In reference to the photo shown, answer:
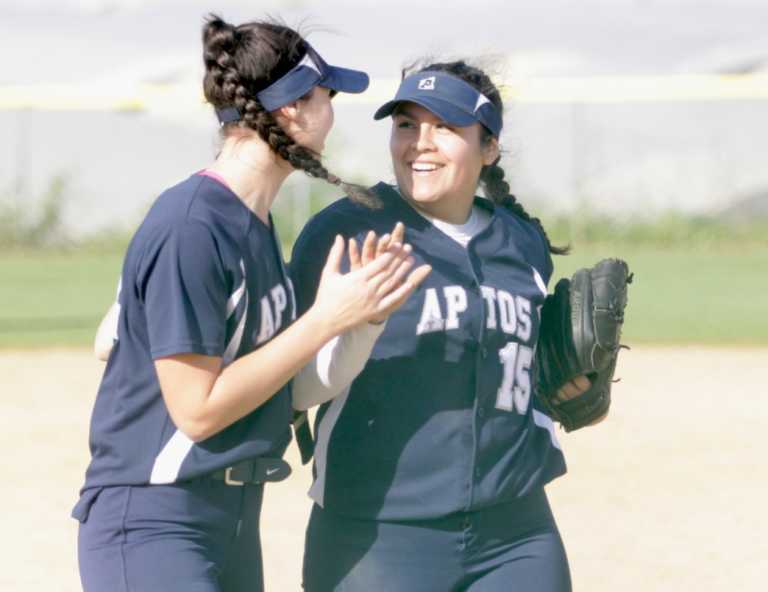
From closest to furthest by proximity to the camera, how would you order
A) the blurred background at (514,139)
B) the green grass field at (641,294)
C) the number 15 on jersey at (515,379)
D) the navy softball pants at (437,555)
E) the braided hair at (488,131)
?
the navy softball pants at (437,555) → the number 15 on jersey at (515,379) → the braided hair at (488,131) → the green grass field at (641,294) → the blurred background at (514,139)

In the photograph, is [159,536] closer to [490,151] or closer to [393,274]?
[393,274]

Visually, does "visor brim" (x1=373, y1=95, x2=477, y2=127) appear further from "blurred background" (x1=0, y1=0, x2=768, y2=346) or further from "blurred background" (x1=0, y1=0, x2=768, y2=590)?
"blurred background" (x1=0, y1=0, x2=768, y2=346)

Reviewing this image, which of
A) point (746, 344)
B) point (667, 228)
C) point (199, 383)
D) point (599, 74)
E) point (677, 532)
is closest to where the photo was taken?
point (199, 383)

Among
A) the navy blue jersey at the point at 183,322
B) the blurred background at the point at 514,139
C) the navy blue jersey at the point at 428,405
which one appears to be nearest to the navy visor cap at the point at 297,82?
the navy blue jersey at the point at 183,322

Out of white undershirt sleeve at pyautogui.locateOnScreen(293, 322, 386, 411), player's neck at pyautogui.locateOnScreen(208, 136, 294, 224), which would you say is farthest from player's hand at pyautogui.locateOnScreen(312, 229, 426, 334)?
player's neck at pyautogui.locateOnScreen(208, 136, 294, 224)

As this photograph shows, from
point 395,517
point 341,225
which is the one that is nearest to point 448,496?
point 395,517

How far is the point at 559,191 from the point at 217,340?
702 inches

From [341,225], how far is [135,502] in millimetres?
807

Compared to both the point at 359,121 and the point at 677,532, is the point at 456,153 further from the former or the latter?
the point at 359,121

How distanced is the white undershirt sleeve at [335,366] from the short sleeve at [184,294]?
0.96ft

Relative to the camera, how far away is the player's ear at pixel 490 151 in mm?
3637

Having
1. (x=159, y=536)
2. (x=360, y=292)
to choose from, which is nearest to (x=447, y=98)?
A: (x=360, y=292)

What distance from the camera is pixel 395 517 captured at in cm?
335

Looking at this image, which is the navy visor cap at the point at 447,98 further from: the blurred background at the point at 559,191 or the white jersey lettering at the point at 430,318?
the white jersey lettering at the point at 430,318
